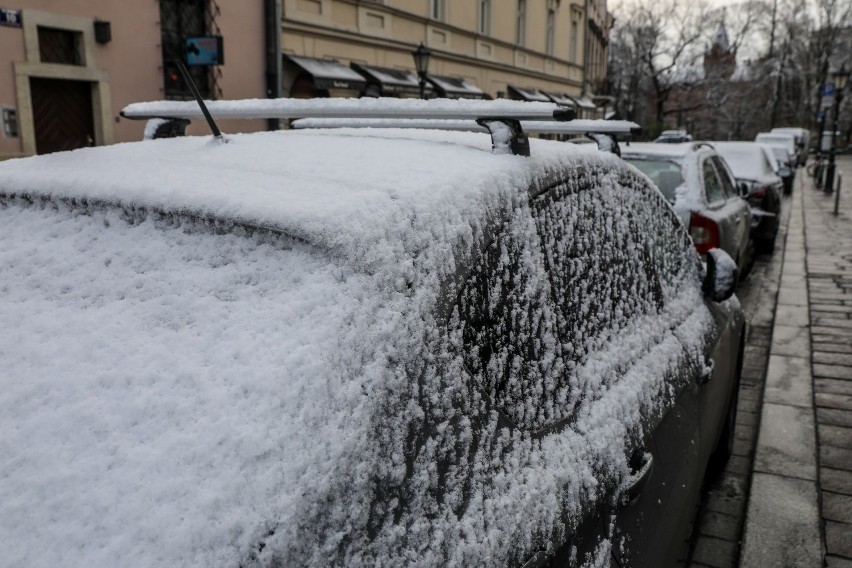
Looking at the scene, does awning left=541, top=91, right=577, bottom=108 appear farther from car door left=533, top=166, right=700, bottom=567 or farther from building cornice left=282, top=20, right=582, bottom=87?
car door left=533, top=166, right=700, bottom=567

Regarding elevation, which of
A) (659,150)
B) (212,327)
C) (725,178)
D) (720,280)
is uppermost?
(659,150)

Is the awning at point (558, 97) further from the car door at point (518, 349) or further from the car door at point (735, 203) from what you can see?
the car door at point (518, 349)

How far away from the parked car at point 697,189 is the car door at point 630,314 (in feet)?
11.8

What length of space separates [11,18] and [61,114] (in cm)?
163

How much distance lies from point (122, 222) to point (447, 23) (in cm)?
1980

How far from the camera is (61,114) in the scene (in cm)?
1200

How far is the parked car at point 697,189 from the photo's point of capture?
19.4 feet

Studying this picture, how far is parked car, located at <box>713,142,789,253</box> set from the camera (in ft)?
33.0

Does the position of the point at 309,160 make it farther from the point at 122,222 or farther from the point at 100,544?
the point at 100,544

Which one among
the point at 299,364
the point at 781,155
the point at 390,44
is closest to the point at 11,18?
the point at 390,44

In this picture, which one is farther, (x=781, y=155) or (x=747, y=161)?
(x=781, y=155)

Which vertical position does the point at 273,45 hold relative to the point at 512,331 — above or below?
above

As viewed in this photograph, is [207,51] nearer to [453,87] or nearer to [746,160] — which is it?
[746,160]

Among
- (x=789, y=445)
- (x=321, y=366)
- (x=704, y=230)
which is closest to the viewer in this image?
(x=321, y=366)
